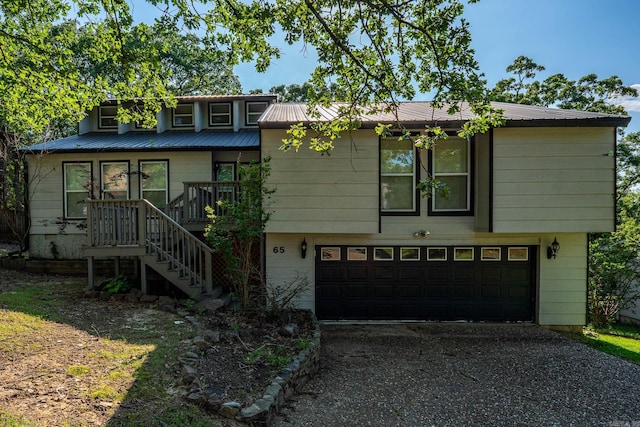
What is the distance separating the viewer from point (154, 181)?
11.1 m

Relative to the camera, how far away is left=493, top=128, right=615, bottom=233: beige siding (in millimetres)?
7270

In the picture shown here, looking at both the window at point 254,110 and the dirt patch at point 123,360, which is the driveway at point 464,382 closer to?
the dirt patch at point 123,360

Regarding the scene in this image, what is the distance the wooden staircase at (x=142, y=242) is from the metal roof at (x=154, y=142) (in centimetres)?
351

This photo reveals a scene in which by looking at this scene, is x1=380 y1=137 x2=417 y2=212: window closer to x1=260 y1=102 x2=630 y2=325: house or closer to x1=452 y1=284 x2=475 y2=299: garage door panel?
x1=260 y1=102 x2=630 y2=325: house

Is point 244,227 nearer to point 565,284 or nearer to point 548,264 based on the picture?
point 548,264

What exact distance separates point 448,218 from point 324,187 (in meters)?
3.18

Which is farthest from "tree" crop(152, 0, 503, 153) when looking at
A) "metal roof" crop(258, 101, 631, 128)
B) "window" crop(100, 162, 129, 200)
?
"window" crop(100, 162, 129, 200)

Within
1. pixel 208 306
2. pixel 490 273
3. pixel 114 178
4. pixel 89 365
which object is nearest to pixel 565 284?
pixel 490 273

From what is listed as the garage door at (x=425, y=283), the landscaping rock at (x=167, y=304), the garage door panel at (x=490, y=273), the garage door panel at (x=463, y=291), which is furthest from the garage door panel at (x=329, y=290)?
the garage door panel at (x=490, y=273)

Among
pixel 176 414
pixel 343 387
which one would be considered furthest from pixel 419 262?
pixel 176 414

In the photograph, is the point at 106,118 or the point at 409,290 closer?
the point at 409,290

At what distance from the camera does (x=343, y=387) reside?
5.16 meters

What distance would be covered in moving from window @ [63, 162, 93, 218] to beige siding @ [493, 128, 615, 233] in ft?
41.0

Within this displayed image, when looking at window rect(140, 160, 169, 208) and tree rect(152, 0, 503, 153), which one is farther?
window rect(140, 160, 169, 208)
